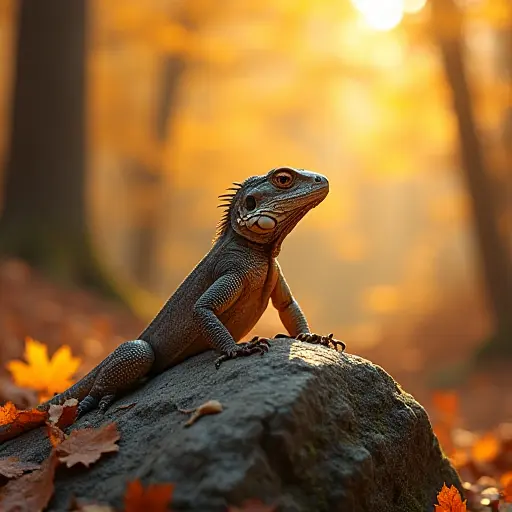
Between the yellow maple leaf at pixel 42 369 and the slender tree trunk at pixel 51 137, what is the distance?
18.8 ft

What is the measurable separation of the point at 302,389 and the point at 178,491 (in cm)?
57

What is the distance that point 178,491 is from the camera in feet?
7.02

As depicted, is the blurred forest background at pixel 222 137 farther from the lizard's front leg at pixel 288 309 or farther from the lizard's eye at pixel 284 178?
the lizard's eye at pixel 284 178

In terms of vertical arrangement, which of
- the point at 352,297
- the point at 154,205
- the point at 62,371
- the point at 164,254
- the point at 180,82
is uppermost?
the point at 180,82

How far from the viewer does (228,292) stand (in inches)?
123

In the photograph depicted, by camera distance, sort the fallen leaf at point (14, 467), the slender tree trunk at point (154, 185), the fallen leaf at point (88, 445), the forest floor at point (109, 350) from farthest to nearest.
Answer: the slender tree trunk at point (154, 185)
the forest floor at point (109, 350)
the fallen leaf at point (14, 467)
the fallen leaf at point (88, 445)

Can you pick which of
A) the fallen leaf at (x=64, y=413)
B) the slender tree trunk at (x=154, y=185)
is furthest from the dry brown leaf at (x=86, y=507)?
the slender tree trunk at (x=154, y=185)

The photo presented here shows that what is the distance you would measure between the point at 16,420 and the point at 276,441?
1431 millimetres

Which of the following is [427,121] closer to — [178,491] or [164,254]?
[178,491]

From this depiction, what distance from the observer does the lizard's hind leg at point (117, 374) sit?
3.27 m

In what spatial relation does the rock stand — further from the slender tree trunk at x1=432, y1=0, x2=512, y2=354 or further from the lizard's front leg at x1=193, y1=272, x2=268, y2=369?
the slender tree trunk at x1=432, y1=0, x2=512, y2=354

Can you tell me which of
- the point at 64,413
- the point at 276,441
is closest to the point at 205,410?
the point at 276,441

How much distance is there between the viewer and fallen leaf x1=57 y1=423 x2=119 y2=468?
245 cm

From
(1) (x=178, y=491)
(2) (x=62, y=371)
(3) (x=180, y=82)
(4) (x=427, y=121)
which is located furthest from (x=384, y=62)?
(1) (x=178, y=491)
